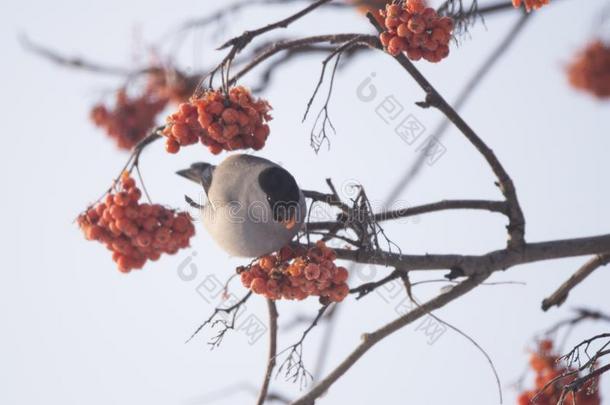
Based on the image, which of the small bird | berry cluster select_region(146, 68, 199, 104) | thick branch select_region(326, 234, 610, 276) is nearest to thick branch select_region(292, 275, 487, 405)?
thick branch select_region(326, 234, 610, 276)

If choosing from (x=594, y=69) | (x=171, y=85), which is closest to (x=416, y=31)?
(x=171, y=85)

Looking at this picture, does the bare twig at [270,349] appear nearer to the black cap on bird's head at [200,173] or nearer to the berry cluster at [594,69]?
the black cap on bird's head at [200,173]

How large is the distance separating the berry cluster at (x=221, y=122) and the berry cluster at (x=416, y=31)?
1.54 ft

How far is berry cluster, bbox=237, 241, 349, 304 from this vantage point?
209 centimetres

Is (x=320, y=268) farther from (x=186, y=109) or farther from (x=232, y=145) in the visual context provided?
(x=186, y=109)

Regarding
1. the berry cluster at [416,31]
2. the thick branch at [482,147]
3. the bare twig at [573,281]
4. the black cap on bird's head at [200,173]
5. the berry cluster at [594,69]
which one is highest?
the berry cluster at [594,69]

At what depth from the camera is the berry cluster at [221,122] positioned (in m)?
2.18

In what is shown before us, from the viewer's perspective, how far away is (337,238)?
7.32 ft

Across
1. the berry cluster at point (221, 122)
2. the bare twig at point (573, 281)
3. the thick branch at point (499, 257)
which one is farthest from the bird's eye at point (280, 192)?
the bare twig at point (573, 281)

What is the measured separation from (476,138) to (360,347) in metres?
0.75

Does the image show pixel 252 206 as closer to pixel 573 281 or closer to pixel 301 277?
pixel 301 277

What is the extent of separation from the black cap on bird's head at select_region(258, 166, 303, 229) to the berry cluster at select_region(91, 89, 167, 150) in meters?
1.75

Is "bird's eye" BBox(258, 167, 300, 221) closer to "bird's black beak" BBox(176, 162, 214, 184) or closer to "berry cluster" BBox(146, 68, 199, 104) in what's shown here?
"bird's black beak" BBox(176, 162, 214, 184)

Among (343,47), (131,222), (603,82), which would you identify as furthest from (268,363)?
(603,82)
